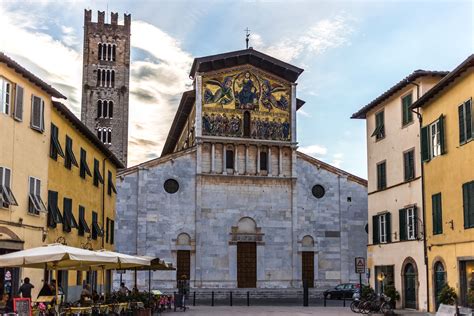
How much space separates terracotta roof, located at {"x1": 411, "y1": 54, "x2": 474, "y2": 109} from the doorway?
274 inches

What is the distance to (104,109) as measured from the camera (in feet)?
282

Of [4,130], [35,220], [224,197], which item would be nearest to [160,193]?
[224,197]

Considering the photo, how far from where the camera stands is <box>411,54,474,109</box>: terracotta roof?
2227 cm

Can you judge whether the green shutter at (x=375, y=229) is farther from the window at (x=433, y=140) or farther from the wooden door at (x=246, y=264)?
the wooden door at (x=246, y=264)

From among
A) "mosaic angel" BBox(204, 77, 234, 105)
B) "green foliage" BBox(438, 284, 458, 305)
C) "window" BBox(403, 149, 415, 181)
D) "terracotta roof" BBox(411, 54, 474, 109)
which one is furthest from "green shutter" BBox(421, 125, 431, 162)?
"mosaic angel" BBox(204, 77, 234, 105)

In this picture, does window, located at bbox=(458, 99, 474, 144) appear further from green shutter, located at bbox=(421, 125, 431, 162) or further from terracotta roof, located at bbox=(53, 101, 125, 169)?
terracotta roof, located at bbox=(53, 101, 125, 169)

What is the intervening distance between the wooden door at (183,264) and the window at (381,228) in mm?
18562

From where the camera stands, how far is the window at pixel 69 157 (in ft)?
95.1

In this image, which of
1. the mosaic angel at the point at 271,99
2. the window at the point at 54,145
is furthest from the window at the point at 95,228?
the mosaic angel at the point at 271,99

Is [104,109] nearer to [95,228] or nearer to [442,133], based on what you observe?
[95,228]

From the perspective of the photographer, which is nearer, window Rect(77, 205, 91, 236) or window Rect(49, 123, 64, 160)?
window Rect(49, 123, 64, 160)

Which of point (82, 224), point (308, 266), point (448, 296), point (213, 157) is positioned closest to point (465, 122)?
point (448, 296)

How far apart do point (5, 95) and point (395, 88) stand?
16.9 meters

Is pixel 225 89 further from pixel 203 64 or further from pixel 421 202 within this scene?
pixel 421 202
